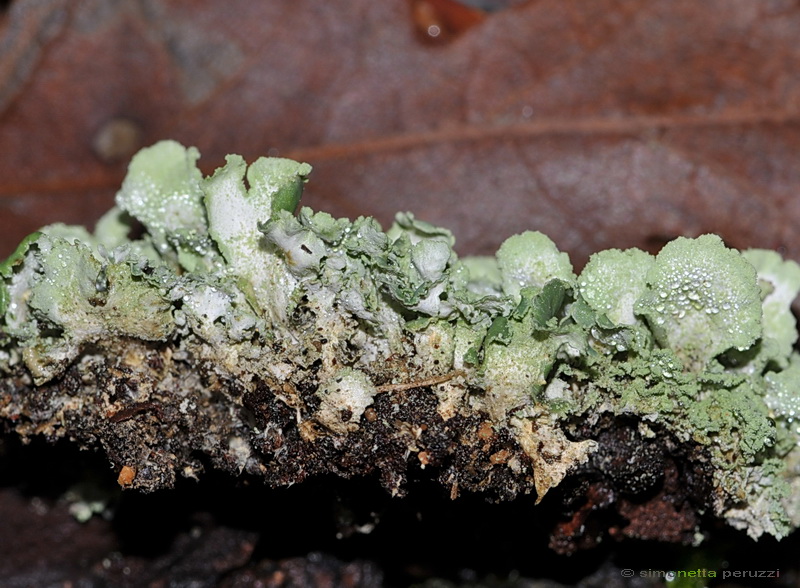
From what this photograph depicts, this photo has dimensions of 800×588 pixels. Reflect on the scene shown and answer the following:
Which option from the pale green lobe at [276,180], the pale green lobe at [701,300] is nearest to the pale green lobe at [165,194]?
the pale green lobe at [276,180]

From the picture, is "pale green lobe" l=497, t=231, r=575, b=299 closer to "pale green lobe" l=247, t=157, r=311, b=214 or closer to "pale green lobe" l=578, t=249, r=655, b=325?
"pale green lobe" l=578, t=249, r=655, b=325

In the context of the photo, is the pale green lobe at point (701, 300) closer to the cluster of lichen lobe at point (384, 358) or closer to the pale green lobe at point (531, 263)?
the cluster of lichen lobe at point (384, 358)

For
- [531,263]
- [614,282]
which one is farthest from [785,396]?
[531,263]

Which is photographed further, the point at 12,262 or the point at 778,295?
the point at 778,295

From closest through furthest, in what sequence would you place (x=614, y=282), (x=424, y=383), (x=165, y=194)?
1. (x=424, y=383)
2. (x=614, y=282)
3. (x=165, y=194)

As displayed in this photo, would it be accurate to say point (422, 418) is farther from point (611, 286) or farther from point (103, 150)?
point (103, 150)

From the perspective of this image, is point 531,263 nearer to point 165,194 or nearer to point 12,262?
point 165,194

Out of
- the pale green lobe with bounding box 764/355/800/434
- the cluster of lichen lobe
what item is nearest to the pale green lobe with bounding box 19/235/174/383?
the cluster of lichen lobe
